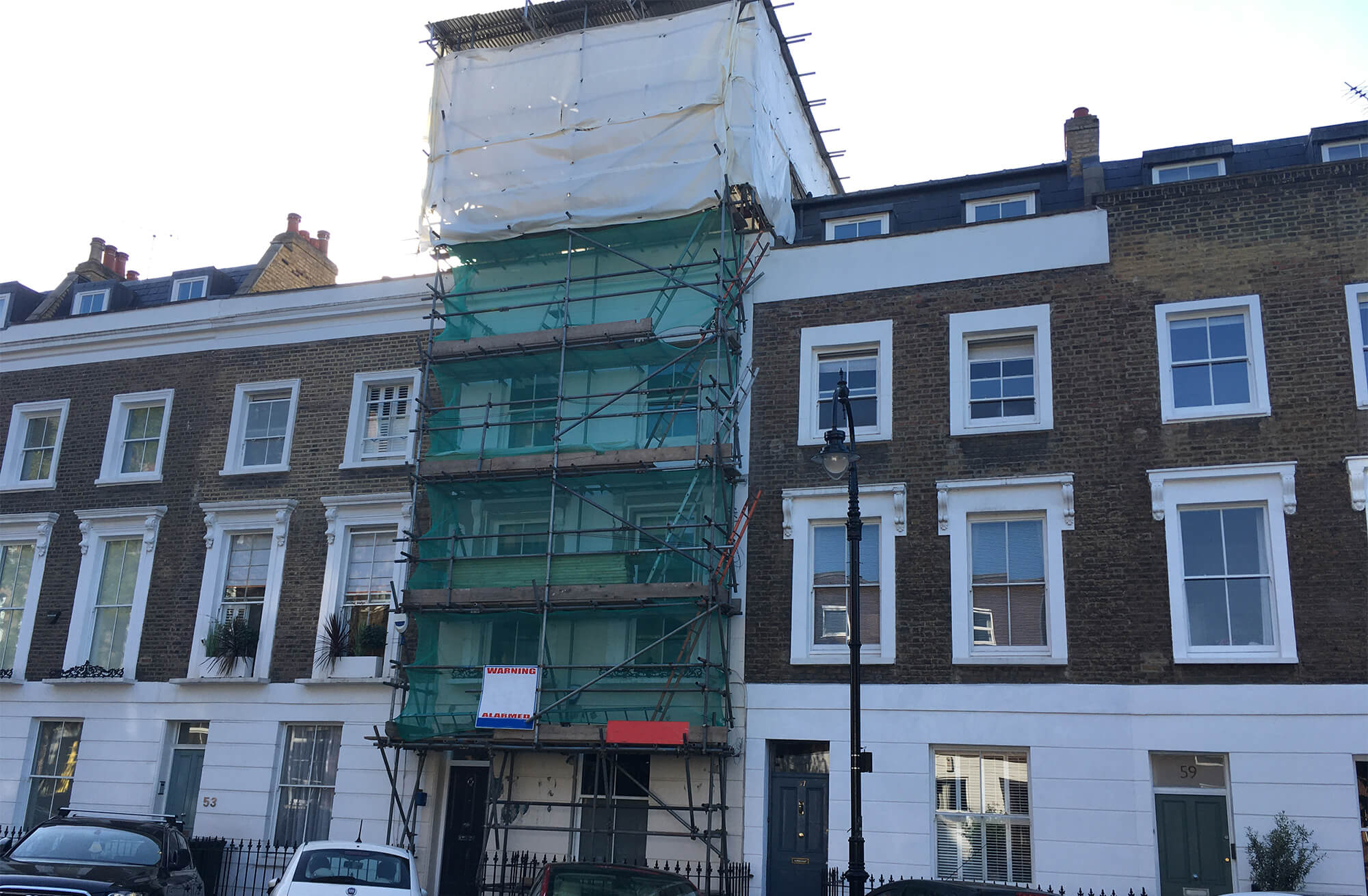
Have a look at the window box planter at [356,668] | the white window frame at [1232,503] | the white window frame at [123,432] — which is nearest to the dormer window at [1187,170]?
the white window frame at [1232,503]

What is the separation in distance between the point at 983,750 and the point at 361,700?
1039cm

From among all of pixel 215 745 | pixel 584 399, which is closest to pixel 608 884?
pixel 584 399

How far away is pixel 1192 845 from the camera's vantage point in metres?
15.9

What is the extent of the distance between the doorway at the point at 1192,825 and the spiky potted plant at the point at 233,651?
15.1m

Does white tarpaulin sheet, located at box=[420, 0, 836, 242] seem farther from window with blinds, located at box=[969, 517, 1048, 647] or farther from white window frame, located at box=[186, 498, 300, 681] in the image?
window with blinds, located at box=[969, 517, 1048, 647]

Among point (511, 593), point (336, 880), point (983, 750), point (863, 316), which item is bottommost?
point (336, 880)

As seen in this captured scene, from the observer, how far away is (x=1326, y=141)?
62.4 feet

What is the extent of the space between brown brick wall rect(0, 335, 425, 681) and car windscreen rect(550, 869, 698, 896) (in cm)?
1019

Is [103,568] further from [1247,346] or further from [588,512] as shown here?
[1247,346]

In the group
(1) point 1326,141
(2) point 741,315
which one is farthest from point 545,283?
(1) point 1326,141

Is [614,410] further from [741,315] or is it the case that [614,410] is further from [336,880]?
[336,880]

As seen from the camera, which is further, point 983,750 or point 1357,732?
point 983,750

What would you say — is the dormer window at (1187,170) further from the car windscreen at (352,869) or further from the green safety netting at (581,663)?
the car windscreen at (352,869)

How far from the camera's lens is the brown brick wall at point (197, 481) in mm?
21766
